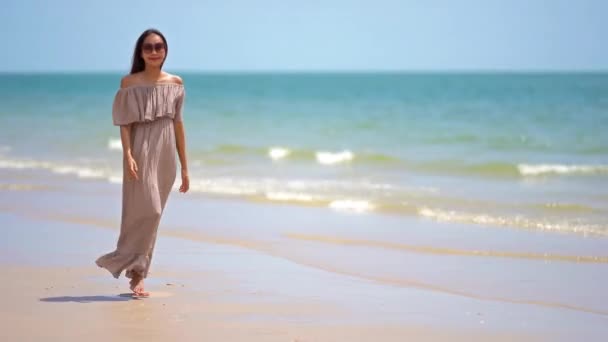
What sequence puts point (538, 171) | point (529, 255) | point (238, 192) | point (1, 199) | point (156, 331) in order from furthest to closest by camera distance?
point (538, 171) < point (238, 192) < point (1, 199) < point (529, 255) < point (156, 331)

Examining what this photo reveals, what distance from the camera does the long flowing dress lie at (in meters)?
6.55

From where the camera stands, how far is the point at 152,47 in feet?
21.3

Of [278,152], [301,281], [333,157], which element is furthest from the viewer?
[278,152]

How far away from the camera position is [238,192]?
14227 millimetres

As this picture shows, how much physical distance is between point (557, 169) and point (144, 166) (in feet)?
43.9

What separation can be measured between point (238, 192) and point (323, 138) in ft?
44.7

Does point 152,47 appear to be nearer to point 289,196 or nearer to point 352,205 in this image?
point 352,205

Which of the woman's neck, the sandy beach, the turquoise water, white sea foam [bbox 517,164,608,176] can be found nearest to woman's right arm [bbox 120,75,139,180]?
the woman's neck

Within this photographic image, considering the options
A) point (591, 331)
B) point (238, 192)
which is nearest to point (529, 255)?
point (591, 331)


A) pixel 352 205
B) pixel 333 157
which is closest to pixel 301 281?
pixel 352 205

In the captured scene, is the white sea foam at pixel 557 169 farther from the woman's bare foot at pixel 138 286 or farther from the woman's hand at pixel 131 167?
the woman's hand at pixel 131 167

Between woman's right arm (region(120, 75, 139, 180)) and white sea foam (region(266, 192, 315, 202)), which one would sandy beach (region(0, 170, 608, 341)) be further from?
white sea foam (region(266, 192, 315, 202))

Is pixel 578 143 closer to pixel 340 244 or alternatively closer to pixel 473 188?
pixel 473 188

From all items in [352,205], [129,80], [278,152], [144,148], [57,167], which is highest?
[129,80]
